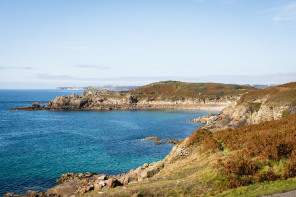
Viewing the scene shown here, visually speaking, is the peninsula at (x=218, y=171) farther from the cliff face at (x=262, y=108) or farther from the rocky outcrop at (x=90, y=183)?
the cliff face at (x=262, y=108)

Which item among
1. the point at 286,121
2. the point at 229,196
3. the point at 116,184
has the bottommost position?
the point at 116,184

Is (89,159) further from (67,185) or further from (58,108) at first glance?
(58,108)

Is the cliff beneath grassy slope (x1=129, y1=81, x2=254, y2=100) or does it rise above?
beneath

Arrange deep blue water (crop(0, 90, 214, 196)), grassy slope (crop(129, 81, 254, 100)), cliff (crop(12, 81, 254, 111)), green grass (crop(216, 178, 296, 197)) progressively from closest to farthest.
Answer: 1. green grass (crop(216, 178, 296, 197))
2. deep blue water (crop(0, 90, 214, 196))
3. cliff (crop(12, 81, 254, 111))
4. grassy slope (crop(129, 81, 254, 100))

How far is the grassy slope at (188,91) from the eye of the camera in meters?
144

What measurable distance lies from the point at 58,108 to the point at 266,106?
104 meters

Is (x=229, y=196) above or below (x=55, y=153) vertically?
above

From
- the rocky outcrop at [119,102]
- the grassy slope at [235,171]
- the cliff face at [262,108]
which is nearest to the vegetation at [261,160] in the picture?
the grassy slope at [235,171]

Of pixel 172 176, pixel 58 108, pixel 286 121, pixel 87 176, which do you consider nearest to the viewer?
pixel 172 176

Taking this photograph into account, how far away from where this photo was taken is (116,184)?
20469 mm

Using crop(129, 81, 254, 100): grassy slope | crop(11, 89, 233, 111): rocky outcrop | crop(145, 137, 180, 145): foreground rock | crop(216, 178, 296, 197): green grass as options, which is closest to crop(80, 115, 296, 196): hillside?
crop(216, 178, 296, 197): green grass

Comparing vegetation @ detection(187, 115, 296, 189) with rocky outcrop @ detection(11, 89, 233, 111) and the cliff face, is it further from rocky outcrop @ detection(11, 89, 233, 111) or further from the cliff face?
rocky outcrop @ detection(11, 89, 233, 111)

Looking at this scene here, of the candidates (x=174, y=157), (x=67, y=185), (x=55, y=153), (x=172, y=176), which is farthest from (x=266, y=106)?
(x=55, y=153)

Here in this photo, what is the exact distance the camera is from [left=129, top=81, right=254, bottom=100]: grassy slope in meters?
144
